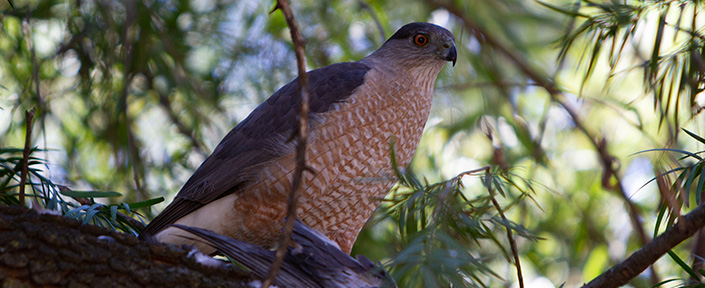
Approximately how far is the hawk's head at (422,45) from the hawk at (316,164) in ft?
1.07

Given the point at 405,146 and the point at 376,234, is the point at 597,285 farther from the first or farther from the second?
the point at 376,234

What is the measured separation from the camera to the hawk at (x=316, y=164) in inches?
92.1

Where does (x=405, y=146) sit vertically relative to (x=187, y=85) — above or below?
below

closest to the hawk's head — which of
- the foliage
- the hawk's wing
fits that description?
the hawk's wing

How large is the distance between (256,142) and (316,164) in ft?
1.13

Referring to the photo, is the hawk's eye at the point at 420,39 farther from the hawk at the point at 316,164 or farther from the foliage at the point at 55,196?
the foliage at the point at 55,196

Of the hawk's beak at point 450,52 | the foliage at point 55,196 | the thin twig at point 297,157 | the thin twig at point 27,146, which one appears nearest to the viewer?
the thin twig at point 297,157

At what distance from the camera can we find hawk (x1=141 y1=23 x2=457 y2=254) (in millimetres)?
2340

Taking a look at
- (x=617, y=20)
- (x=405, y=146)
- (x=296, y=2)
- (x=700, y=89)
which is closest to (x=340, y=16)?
(x=296, y=2)

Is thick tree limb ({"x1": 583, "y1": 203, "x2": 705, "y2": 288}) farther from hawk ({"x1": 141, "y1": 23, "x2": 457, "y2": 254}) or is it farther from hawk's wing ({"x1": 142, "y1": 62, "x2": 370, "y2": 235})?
hawk's wing ({"x1": 142, "y1": 62, "x2": 370, "y2": 235})

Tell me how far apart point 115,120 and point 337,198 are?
1696 mm

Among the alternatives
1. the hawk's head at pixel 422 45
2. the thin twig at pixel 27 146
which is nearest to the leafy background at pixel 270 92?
the hawk's head at pixel 422 45

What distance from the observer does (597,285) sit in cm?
140

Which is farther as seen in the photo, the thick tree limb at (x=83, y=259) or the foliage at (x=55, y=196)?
the foliage at (x=55, y=196)
